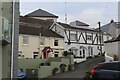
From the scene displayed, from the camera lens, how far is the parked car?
17703 mm

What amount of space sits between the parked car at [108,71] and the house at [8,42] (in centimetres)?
573

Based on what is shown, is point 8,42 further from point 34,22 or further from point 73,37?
point 34,22

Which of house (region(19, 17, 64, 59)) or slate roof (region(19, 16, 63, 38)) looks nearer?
house (region(19, 17, 64, 59))

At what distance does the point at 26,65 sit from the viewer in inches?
1455

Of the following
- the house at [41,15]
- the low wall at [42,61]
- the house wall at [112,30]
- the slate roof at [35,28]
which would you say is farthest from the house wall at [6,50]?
the house at [41,15]

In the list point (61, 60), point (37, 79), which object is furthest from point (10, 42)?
point (61, 60)

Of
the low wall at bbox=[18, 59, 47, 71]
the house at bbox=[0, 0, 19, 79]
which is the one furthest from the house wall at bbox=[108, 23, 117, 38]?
the house at bbox=[0, 0, 19, 79]

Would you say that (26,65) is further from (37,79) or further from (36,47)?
(36,47)

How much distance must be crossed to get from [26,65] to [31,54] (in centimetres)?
1078

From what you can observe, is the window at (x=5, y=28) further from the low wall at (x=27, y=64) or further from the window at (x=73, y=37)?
the window at (x=73, y=37)

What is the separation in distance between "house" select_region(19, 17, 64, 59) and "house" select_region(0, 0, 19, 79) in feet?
79.1

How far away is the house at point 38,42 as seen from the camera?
46.8 meters

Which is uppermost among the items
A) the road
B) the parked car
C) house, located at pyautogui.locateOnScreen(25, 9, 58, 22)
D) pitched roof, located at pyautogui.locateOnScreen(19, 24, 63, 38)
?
house, located at pyautogui.locateOnScreen(25, 9, 58, 22)

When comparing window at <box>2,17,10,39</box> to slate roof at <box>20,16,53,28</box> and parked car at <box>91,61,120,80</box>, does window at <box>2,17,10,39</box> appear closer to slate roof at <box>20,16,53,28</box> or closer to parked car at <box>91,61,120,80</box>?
parked car at <box>91,61,120,80</box>
